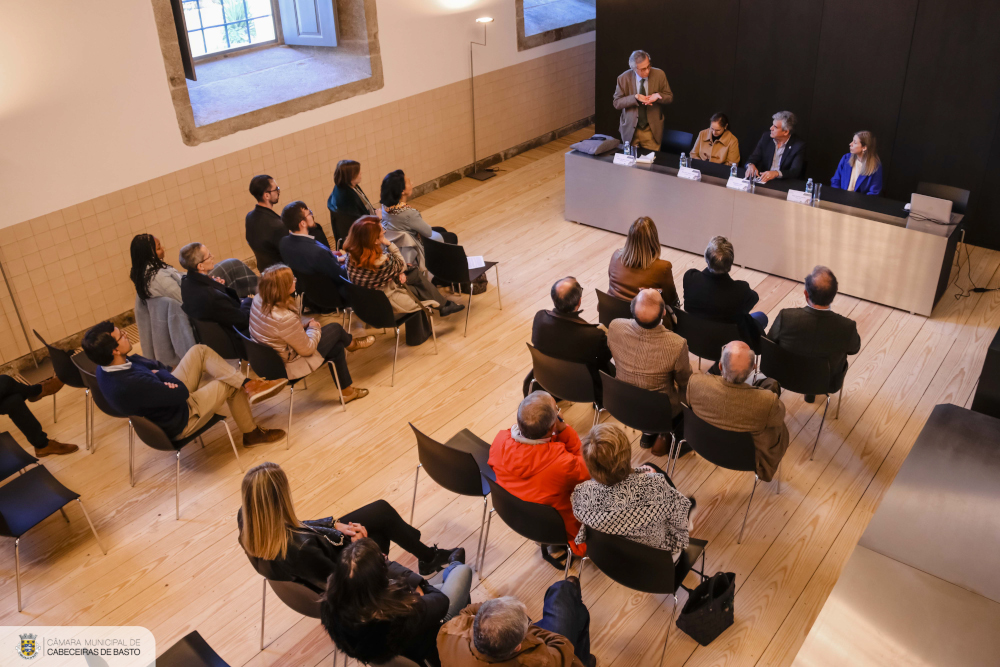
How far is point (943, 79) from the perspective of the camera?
642 cm

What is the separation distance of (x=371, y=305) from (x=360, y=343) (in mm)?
534

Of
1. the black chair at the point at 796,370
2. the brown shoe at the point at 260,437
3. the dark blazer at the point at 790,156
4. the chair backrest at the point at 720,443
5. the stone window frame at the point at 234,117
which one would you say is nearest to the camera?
the chair backrest at the point at 720,443

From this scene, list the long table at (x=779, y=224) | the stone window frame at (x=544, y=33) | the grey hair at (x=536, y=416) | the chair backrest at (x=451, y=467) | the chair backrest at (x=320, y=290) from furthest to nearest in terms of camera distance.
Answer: the stone window frame at (x=544, y=33) → the long table at (x=779, y=224) → the chair backrest at (x=320, y=290) → the chair backrest at (x=451, y=467) → the grey hair at (x=536, y=416)

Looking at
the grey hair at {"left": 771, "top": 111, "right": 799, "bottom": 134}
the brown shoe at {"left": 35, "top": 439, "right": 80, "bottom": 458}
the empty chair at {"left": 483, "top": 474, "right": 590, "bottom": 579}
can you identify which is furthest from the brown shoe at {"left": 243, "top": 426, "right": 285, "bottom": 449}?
the grey hair at {"left": 771, "top": 111, "right": 799, "bottom": 134}

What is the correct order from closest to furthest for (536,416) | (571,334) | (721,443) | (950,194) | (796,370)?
(536,416), (721,443), (796,370), (571,334), (950,194)

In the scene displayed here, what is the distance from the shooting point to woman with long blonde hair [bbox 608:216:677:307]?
4734 millimetres

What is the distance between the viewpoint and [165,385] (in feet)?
13.4

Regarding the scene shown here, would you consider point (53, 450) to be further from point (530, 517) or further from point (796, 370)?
point (796, 370)

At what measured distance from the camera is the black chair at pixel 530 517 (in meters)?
3.28

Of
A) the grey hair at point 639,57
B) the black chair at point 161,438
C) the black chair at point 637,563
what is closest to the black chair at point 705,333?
the black chair at point 637,563

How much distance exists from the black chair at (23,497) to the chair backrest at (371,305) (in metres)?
2.04

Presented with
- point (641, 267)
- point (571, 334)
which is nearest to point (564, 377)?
point (571, 334)

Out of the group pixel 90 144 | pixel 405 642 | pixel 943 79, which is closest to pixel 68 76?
pixel 90 144

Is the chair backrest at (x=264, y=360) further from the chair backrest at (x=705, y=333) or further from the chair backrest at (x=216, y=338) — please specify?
the chair backrest at (x=705, y=333)
